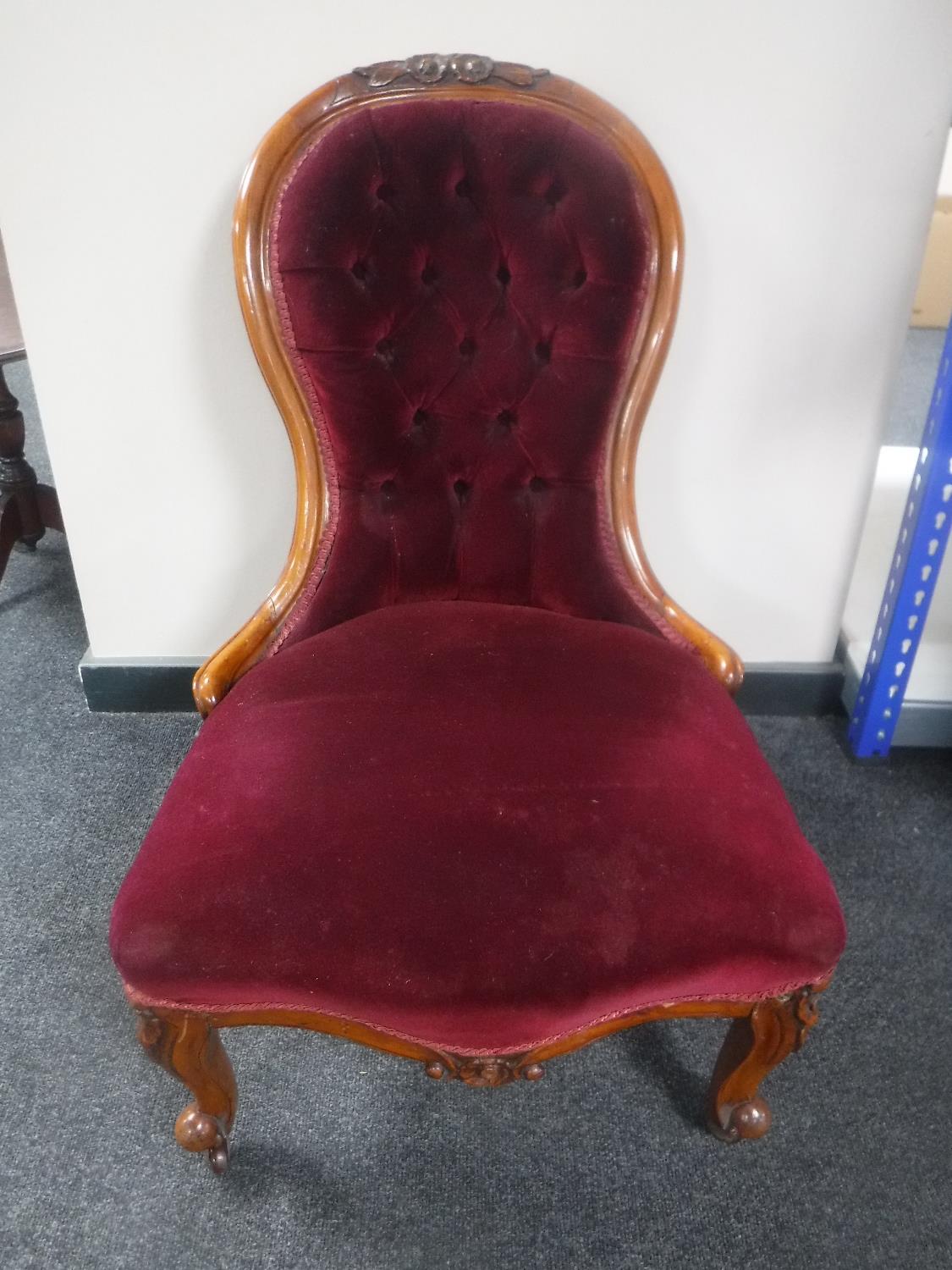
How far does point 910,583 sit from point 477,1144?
2.93 feet

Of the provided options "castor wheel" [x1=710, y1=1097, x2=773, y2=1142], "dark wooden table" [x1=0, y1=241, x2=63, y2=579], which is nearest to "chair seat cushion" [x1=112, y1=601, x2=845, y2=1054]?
"castor wheel" [x1=710, y1=1097, x2=773, y2=1142]

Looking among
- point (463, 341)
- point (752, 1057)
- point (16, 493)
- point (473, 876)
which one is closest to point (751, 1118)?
point (752, 1057)

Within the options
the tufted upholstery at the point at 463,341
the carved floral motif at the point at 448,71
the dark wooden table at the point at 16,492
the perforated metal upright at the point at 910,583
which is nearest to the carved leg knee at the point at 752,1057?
the tufted upholstery at the point at 463,341

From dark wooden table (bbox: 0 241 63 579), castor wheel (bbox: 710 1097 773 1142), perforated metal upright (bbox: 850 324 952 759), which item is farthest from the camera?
dark wooden table (bbox: 0 241 63 579)

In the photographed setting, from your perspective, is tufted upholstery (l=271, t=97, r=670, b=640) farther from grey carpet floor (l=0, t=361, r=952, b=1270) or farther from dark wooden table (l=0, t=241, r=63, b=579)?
dark wooden table (l=0, t=241, r=63, b=579)

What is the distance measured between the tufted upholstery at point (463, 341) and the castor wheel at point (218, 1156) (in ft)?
1.71

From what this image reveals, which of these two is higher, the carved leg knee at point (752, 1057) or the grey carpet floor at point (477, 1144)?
the carved leg knee at point (752, 1057)

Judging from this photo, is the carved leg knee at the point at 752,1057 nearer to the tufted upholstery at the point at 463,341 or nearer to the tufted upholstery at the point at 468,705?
the tufted upholstery at the point at 468,705

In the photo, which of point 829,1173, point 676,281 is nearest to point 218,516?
point 676,281

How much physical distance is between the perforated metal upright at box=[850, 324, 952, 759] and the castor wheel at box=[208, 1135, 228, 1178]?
40.1 inches

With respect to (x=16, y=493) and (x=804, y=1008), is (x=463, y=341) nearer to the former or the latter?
(x=804, y=1008)

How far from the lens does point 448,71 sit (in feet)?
2.94

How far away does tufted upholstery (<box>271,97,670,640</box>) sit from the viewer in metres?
0.91

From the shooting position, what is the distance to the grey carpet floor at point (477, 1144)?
35.9 inches
